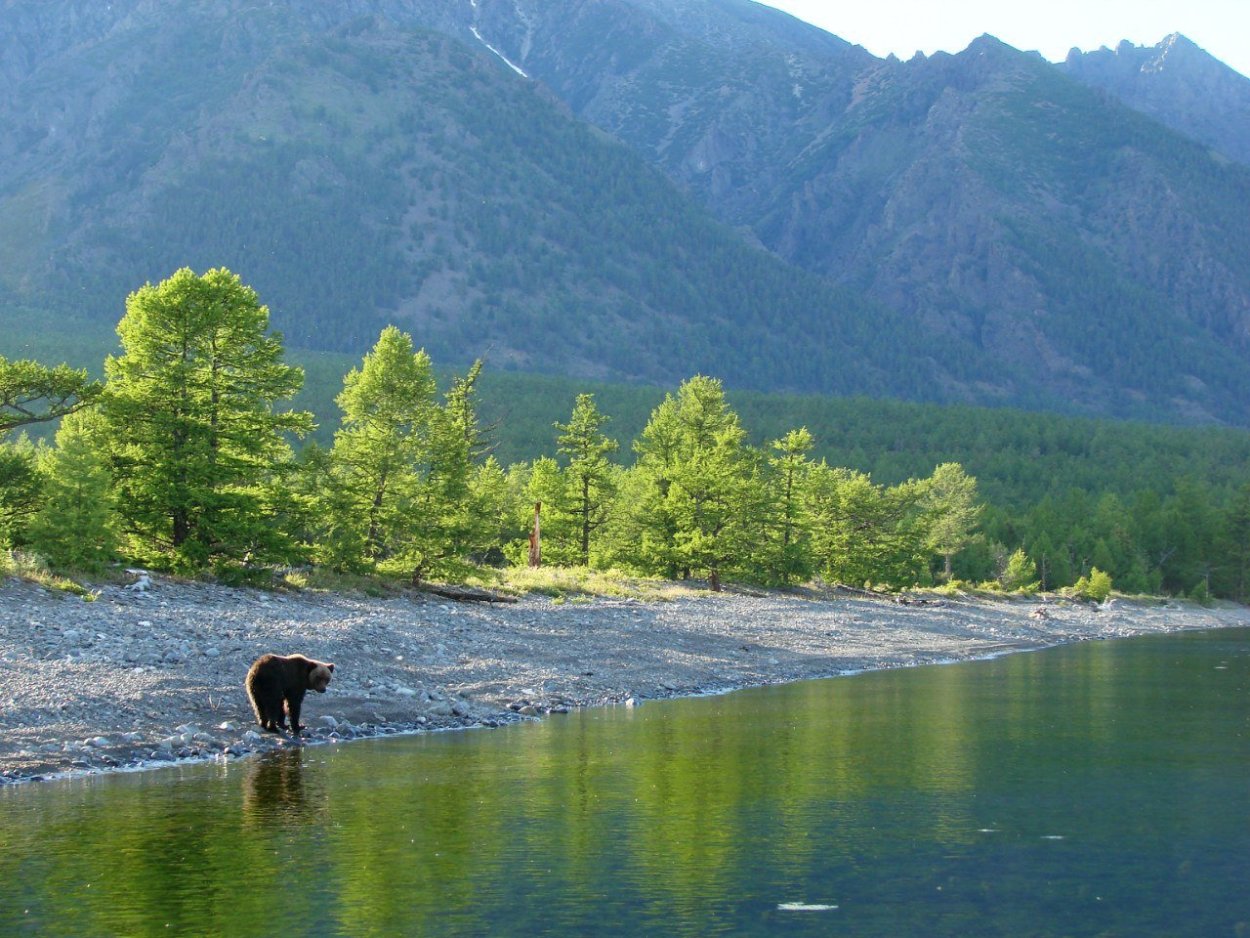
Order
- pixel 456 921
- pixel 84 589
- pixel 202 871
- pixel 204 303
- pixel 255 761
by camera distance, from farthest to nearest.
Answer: pixel 204 303 < pixel 84 589 < pixel 255 761 < pixel 202 871 < pixel 456 921

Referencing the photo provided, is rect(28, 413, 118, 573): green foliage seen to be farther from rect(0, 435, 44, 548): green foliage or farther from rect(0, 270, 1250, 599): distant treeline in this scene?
rect(0, 435, 44, 548): green foliage

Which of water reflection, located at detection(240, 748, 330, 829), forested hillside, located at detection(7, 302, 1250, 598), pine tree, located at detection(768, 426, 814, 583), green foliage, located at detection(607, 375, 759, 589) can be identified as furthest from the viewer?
pine tree, located at detection(768, 426, 814, 583)

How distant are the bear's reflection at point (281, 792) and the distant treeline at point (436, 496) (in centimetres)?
1448

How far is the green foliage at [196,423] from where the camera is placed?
38281mm

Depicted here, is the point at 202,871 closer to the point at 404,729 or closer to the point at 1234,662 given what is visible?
the point at 404,729

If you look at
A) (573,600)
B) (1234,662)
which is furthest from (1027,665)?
(573,600)

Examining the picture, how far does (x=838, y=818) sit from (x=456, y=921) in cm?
695

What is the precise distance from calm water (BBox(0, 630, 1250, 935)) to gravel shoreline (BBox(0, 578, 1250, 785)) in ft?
4.80

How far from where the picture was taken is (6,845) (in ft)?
54.9

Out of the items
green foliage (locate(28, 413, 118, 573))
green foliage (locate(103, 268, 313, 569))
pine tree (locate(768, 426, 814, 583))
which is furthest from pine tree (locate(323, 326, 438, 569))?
pine tree (locate(768, 426, 814, 583))

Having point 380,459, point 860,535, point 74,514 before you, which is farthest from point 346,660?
point 860,535

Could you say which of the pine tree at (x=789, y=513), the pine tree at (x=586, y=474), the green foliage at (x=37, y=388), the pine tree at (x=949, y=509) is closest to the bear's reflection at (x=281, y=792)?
the green foliage at (x=37, y=388)

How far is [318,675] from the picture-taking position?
25562mm

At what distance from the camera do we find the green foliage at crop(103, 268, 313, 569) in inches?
1507
